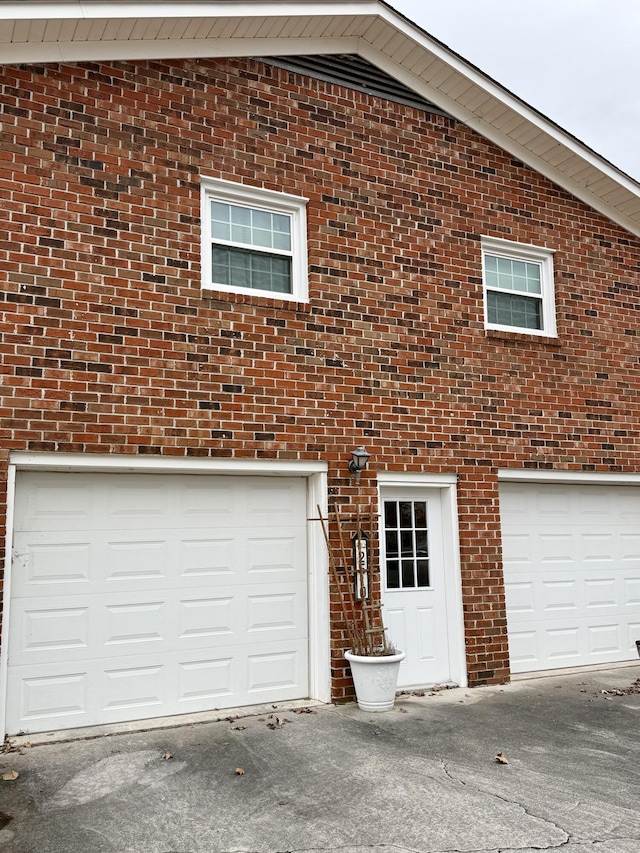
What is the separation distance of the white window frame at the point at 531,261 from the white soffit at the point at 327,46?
3.40 feet

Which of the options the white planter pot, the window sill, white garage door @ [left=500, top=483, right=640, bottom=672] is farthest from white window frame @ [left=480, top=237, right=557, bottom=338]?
the white planter pot

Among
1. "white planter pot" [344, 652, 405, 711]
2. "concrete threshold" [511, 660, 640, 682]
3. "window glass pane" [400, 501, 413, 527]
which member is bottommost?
"concrete threshold" [511, 660, 640, 682]

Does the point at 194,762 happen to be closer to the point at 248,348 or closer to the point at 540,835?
the point at 540,835

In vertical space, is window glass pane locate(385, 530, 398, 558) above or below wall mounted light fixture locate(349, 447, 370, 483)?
below

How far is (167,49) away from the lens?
23.7 ft

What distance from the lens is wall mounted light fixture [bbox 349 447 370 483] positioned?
24.0 ft

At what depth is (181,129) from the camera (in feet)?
23.8

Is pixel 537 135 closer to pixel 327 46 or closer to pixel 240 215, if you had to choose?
pixel 327 46

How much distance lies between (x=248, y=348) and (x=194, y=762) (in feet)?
12.0

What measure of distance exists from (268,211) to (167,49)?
5.78 ft

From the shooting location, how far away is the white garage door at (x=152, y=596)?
6270 mm

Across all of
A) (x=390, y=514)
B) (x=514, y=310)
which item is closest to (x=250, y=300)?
(x=390, y=514)

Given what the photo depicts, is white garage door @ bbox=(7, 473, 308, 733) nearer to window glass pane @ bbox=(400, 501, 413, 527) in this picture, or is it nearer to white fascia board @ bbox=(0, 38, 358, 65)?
window glass pane @ bbox=(400, 501, 413, 527)

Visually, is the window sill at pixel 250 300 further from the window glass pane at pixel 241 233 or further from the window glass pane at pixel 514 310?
the window glass pane at pixel 514 310
